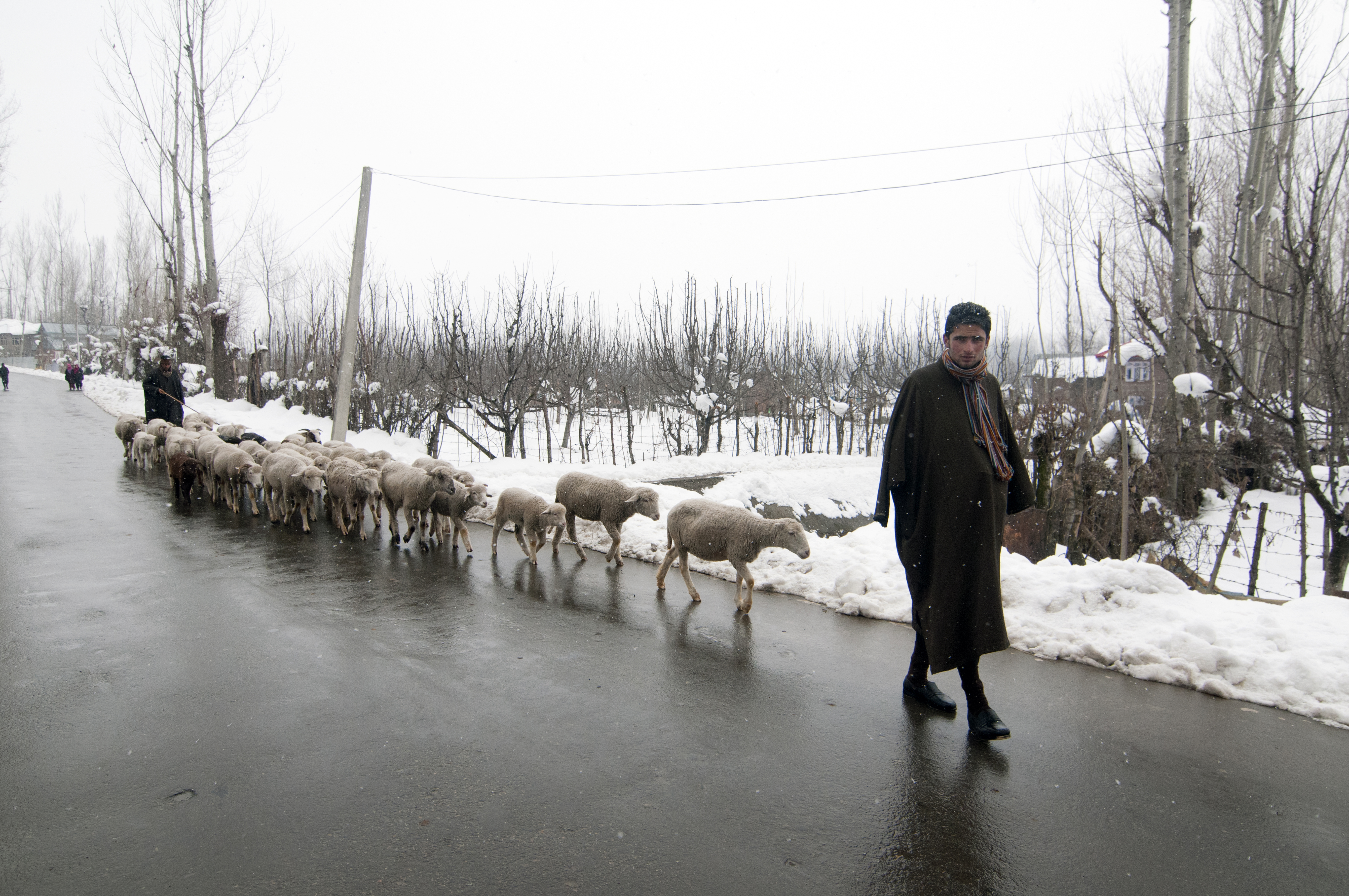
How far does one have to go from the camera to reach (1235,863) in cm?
302

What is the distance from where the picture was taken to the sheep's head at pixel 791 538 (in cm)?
639

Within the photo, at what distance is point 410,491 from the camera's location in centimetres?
905

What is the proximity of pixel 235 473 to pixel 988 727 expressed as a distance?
36.3 ft

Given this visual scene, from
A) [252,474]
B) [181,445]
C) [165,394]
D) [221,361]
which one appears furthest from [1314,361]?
[221,361]

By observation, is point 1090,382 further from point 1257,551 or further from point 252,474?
point 252,474

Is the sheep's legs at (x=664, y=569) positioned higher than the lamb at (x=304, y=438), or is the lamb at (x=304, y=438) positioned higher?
the lamb at (x=304, y=438)

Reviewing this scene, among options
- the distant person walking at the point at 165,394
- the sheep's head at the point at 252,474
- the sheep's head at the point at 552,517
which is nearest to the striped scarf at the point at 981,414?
the sheep's head at the point at 552,517

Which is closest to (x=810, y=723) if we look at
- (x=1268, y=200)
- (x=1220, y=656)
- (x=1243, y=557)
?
(x=1220, y=656)

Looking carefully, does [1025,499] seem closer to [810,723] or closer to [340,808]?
[810,723]

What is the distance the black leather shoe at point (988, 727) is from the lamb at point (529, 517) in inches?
205

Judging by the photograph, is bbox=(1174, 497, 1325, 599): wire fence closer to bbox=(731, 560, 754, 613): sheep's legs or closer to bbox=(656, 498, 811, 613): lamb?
bbox=(656, 498, 811, 613): lamb

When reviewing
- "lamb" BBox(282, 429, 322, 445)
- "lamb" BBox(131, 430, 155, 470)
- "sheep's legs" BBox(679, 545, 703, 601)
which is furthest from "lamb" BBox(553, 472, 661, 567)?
"lamb" BBox(131, 430, 155, 470)

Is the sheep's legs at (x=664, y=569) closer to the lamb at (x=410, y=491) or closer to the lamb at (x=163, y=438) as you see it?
the lamb at (x=410, y=491)

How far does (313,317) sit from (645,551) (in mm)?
21084
